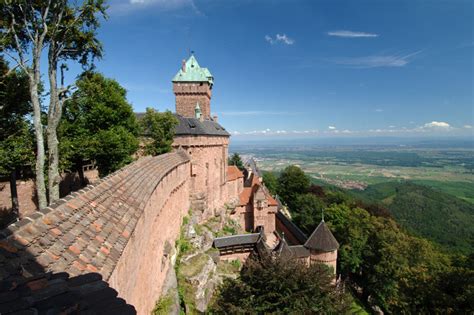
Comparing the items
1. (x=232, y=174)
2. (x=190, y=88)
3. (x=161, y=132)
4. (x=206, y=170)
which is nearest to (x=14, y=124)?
(x=161, y=132)

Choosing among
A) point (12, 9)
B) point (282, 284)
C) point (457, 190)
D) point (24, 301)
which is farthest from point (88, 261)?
point (457, 190)

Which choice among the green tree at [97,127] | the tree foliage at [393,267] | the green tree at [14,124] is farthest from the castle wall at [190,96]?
the tree foliage at [393,267]

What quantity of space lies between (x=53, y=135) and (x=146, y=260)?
7442mm

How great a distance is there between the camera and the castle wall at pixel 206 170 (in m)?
22.3

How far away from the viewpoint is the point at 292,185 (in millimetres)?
48812

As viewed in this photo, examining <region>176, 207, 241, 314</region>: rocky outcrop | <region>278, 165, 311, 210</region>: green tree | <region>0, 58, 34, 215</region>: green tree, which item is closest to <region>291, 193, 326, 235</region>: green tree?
<region>278, 165, 311, 210</region>: green tree

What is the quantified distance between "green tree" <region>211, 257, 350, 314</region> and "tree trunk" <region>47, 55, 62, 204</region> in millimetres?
9135

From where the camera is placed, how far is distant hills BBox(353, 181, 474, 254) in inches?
2068

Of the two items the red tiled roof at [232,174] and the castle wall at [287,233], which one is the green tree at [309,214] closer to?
the castle wall at [287,233]

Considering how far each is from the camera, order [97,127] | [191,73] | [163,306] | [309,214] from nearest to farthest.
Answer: [163,306] < [97,127] < [191,73] < [309,214]

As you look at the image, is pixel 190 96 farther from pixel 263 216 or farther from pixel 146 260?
pixel 146 260

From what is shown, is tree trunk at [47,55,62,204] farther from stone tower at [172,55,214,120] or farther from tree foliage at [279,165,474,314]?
tree foliage at [279,165,474,314]

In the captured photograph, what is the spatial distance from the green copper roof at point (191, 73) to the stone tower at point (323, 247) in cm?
2179

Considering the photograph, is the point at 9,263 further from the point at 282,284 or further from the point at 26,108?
the point at 26,108
